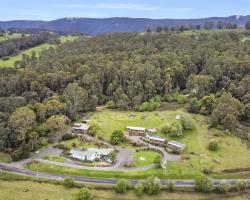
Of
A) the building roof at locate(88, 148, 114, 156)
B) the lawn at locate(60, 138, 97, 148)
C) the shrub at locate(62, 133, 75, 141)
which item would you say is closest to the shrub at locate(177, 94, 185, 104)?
the lawn at locate(60, 138, 97, 148)

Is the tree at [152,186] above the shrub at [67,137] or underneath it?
underneath

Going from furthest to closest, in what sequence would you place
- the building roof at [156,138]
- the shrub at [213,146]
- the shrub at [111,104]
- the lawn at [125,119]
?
the shrub at [111,104] → the lawn at [125,119] → the building roof at [156,138] → the shrub at [213,146]

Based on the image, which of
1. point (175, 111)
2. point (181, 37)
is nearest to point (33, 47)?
point (181, 37)

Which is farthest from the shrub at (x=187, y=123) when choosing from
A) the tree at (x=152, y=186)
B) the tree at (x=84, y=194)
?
the tree at (x=84, y=194)

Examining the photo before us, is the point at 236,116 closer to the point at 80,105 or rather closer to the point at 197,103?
the point at 197,103

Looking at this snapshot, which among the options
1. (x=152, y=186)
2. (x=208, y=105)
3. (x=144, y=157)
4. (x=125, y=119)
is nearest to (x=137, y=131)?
(x=125, y=119)

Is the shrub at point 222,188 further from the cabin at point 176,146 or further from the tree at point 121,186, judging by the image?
the tree at point 121,186

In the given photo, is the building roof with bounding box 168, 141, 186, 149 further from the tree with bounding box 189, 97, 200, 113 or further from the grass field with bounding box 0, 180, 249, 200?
the tree with bounding box 189, 97, 200, 113
